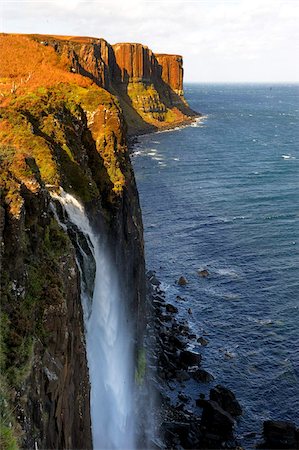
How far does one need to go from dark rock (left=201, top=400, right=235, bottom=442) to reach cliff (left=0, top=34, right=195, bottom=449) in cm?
916

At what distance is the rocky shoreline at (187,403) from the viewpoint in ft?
128

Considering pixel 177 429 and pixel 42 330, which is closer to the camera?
pixel 42 330

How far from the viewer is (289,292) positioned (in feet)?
199

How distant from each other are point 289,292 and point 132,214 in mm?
25760

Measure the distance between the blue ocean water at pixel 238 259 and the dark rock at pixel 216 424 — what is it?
1.29 meters

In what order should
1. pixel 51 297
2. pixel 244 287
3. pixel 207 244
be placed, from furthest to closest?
pixel 207 244 → pixel 244 287 → pixel 51 297

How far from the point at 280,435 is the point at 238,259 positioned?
110ft

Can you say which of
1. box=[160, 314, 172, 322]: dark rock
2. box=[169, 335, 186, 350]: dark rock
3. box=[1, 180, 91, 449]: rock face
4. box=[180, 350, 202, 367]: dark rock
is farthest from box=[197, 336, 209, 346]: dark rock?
box=[1, 180, 91, 449]: rock face

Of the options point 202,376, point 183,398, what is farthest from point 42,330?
point 202,376

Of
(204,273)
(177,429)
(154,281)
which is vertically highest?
(204,273)

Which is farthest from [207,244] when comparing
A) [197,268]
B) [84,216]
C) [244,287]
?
[84,216]

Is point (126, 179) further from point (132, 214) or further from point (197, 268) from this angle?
point (197, 268)

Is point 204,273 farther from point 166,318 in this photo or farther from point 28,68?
point 28,68

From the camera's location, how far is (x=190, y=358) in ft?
162
